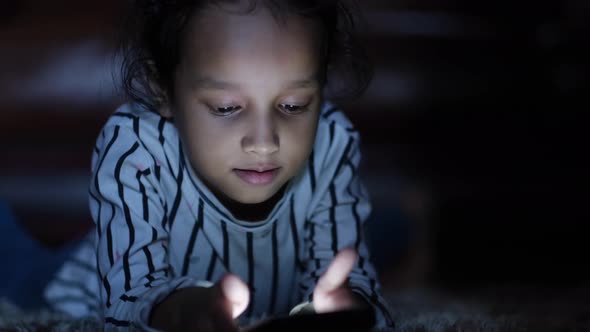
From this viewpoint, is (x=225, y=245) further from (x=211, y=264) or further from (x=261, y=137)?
(x=261, y=137)

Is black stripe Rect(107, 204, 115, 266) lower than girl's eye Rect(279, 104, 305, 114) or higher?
lower

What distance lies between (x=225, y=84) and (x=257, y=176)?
12 centimetres

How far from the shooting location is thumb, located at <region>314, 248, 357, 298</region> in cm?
72

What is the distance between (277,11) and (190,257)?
0.38 m

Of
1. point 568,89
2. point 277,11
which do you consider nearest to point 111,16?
point 277,11

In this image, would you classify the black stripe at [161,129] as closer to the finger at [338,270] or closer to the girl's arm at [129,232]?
the girl's arm at [129,232]

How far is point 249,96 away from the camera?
777 mm

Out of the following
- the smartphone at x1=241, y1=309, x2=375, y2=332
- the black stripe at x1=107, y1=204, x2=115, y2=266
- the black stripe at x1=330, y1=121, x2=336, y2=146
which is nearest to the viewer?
the smartphone at x1=241, y1=309, x2=375, y2=332

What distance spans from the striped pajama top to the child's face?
10 cm

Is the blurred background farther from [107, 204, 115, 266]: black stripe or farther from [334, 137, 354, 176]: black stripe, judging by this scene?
[107, 204, 115, 266]: black stripe

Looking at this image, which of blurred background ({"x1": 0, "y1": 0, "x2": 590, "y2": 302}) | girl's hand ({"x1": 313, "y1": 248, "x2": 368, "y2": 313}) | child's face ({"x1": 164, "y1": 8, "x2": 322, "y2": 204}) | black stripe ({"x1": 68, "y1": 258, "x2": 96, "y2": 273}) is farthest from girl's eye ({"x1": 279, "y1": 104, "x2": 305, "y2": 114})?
blurred background ({"x1": 0, "y1": 0, "x2": 590, "y2": 302})

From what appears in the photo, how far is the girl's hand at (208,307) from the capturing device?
2.12 ft

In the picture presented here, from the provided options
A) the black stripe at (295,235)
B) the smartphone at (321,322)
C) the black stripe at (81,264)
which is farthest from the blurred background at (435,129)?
the smartphone at (321,322)

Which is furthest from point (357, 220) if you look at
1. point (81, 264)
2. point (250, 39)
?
point (81, 264)
